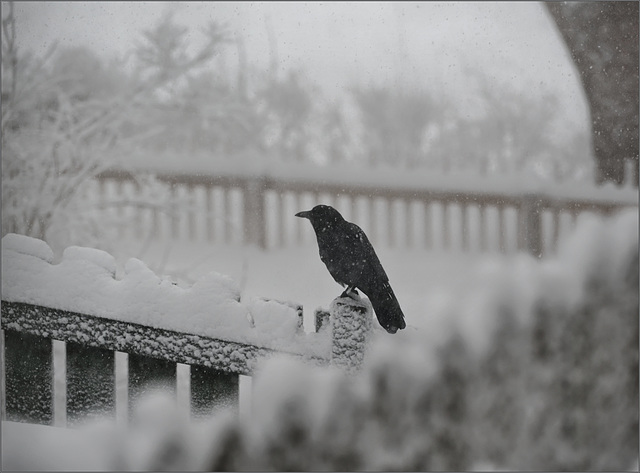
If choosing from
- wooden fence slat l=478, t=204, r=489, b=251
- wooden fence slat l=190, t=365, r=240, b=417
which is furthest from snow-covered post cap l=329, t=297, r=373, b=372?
wooden fence slat l=478, t=204, r=489, b=251

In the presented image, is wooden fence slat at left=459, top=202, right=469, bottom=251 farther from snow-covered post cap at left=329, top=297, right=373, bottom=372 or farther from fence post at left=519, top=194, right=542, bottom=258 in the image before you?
snow-covered post cap at left=329, top=297, right=373, bottom=372

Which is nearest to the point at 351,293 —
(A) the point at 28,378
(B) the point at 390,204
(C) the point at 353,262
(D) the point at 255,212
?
(C) the point at 353,262

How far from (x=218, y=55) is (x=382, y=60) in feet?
1.02

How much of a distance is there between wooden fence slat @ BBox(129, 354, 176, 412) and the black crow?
26 cm

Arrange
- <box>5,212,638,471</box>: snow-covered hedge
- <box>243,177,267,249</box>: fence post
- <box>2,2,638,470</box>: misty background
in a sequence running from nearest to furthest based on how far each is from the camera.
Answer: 1. <box>5,212,638,471</box>: snow-covered hedge
2. <box>2,2,638,470</box>: misty background
3. <box>243,177,267,249</box>: fence post

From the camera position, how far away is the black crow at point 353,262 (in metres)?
0.75

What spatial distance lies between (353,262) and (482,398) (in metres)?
0.26

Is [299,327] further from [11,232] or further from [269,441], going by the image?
[11,232]

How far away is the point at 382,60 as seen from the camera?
103cm

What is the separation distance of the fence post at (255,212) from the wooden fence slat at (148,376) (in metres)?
0.30

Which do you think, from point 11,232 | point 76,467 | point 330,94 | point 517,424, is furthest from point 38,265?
point 517,424

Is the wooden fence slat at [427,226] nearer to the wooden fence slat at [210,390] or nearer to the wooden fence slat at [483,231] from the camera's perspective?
the wooden fence slat at [483,231]

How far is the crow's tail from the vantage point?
744 mm

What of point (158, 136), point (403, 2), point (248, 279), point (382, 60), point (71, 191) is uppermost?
point (403, 2)
